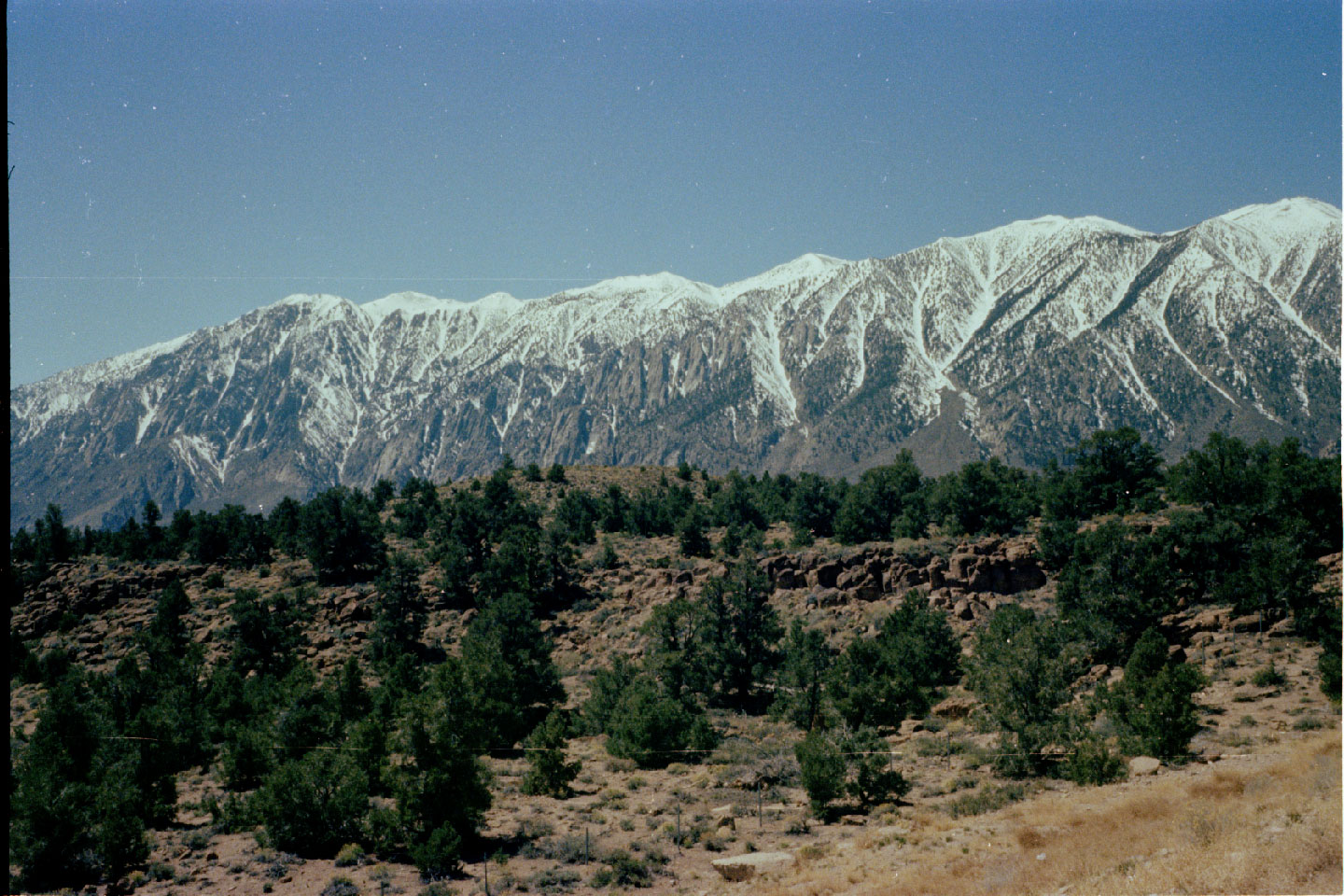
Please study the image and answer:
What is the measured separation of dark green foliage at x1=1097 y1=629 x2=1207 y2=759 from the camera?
1309 inches

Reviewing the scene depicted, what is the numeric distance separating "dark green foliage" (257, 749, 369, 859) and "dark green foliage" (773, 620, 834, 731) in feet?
87.7

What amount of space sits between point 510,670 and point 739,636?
58.6 ft

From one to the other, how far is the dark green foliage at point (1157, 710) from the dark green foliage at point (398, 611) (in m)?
53.2

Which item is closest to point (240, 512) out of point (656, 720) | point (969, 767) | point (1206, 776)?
point (656, 720)

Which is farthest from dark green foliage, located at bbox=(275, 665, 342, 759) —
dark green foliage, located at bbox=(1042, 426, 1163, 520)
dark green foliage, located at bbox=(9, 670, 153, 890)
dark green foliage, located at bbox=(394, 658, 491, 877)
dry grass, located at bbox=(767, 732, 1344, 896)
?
dark green foliage, located at bbox=(1042, 426, 1163, 520)

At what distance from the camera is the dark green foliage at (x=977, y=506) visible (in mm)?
83562

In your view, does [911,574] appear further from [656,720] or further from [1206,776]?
[1206,776]

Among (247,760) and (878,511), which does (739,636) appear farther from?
(878,511)

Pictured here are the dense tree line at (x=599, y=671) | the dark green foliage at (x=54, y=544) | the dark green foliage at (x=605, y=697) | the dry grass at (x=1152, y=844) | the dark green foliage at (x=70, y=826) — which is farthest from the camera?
the dark green foliage at (x=54, y=544)

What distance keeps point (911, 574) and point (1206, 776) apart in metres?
43.6

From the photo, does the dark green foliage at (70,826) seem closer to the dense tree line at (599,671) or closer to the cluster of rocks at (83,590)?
the dense tree line at (599,671)

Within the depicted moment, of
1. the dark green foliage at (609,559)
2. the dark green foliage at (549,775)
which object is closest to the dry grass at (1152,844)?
the dark green foliage at (549,775)

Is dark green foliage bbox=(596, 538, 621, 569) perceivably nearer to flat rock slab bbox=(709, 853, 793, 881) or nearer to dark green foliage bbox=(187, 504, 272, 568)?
dark green foliage bbox=(187, 504, 272, 568)

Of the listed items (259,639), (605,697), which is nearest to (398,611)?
(259,639)
